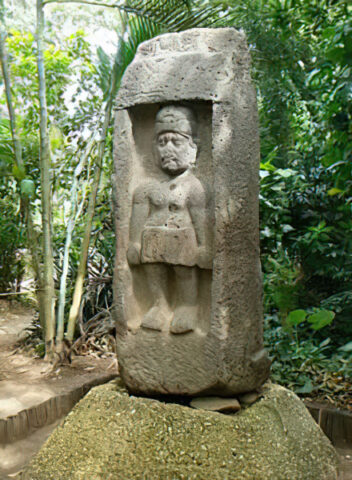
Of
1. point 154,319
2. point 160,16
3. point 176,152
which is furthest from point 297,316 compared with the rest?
point 160,16

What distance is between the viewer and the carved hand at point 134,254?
2.32 meters

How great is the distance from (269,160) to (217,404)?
223 cm

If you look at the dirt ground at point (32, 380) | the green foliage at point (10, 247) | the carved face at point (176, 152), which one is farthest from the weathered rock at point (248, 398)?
the green foliage at point (10, 247)

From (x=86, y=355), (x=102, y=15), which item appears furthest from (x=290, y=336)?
(x=102, y=15)

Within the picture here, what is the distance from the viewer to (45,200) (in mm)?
3742

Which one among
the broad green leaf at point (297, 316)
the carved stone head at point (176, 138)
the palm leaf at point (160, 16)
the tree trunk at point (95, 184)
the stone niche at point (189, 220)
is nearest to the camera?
the stone niche at point (189, 220)

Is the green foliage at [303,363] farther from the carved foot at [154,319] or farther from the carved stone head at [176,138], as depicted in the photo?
the carved stone head at [176,138]

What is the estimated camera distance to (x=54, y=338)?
13.0 feet

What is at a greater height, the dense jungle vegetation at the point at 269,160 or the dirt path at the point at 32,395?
the dense jungle vegetation at the point at 269,160

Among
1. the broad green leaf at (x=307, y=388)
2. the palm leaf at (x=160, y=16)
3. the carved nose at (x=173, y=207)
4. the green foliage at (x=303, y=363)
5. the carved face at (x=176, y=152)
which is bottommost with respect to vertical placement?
the broad green leaf at (x=307, y=388)

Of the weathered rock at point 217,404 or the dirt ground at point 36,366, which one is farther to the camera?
the dirt ground at point 36,366

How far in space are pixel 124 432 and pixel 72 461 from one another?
0.27 meters

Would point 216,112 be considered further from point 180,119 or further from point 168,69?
point 168,69

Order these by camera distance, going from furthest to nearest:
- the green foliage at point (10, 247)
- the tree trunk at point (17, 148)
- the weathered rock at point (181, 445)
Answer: the green foliage at point (10, 247)
the tree trunk at point (17, 148)
the weathered rock at point (181, 445)
